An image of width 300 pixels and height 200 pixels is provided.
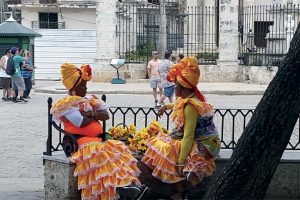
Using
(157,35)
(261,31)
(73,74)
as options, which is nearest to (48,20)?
(157,35)

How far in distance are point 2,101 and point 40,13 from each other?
25.6 metres

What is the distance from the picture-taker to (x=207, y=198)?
16.7 feet

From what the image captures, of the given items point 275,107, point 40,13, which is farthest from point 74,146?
point 40,13

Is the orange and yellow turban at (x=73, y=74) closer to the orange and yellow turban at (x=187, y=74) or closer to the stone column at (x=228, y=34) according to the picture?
the orange and yellow turban at (x=187, y=74)

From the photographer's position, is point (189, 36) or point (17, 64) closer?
point (17, 64)

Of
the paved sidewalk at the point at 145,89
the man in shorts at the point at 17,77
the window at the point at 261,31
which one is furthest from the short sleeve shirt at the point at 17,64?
the window at the point at 261,31

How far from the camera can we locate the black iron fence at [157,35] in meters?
28.0

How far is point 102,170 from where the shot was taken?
6.39 meters

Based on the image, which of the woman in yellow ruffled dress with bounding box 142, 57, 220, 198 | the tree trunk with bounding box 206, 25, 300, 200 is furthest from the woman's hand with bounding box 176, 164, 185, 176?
the tree trunk with bounding box 206, 25, 300, 200

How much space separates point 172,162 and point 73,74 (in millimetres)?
1385

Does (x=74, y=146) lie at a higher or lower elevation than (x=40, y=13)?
lower

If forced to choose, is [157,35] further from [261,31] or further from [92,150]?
[92,150]

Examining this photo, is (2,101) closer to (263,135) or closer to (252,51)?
(252,51)

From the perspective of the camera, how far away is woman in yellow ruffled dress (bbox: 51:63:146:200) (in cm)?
636
